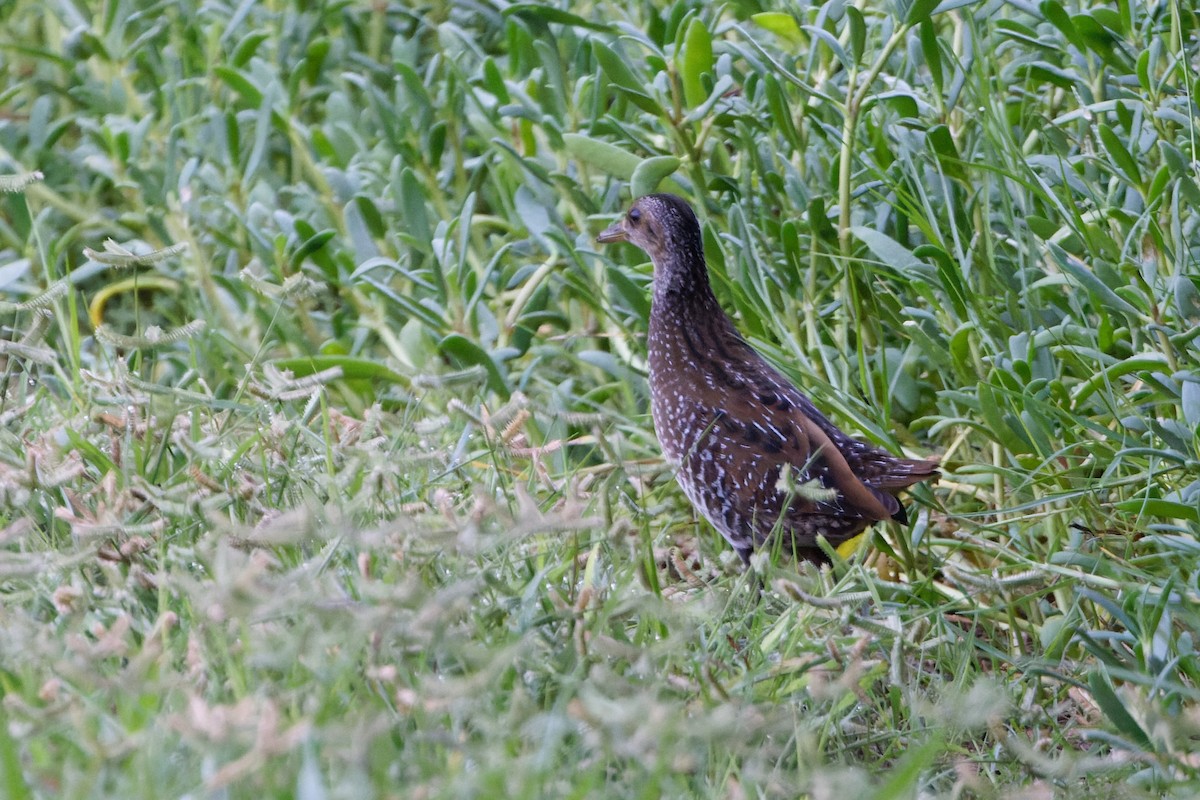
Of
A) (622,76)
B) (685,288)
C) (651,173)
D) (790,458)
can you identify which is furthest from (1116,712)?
(622,76)

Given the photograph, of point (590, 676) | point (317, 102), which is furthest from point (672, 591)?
point (317, 102)

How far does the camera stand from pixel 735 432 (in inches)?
143

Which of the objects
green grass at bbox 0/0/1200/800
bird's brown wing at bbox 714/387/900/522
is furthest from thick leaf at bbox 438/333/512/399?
bird's brown wing at bbox 714/387/900/522

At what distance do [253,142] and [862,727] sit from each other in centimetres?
356

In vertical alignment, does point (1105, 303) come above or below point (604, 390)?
above

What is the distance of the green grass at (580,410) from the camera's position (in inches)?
85.1

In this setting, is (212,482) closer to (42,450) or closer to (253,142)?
(42,450)

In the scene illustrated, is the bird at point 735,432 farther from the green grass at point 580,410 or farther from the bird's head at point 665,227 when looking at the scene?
the green grass at point 580,410

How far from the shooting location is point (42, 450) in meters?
3.21

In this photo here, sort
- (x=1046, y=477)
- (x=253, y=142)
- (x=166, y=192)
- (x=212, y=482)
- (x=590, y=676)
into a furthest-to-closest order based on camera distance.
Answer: (x=253, y=142)
(x=166, y=192)
(x=1046, y=477)
(x=212, y=482)
(x=590, y=676)

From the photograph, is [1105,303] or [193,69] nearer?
[1105,303]

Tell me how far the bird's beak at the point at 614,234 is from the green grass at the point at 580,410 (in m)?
0.11

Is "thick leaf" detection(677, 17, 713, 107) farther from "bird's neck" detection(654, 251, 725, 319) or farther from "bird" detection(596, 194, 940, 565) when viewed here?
"bird's neck" detection(654, 251, 725, 319)

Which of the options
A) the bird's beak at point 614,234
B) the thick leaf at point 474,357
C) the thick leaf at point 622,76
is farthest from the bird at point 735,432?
the thick leaf at point 474,357
